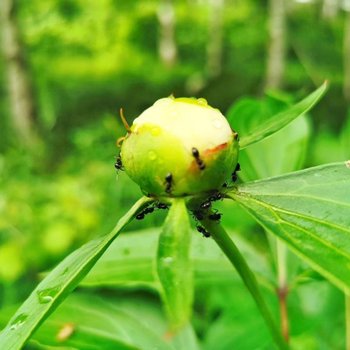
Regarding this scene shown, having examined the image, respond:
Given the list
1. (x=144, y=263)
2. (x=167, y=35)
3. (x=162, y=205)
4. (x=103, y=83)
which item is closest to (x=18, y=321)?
(x=162, y=205)

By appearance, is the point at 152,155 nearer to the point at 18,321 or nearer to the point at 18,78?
the point at 18,321

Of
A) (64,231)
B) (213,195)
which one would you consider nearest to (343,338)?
(213,195)

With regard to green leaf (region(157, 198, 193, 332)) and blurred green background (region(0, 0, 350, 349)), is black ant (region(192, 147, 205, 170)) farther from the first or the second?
blurred green background (region(0, 0, 350, 349))

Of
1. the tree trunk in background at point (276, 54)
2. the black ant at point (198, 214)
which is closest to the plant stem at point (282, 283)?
the black ant at point (198, 214)

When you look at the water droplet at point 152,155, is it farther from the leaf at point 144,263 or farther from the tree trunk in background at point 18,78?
the tree trunk in background at point 18,78

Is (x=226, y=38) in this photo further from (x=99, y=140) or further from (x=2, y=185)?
(x=2, y=185)

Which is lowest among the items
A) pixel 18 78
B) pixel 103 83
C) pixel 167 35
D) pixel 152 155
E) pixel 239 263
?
pixel 103 83
